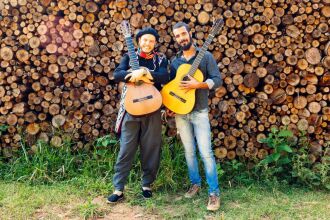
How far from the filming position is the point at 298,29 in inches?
194

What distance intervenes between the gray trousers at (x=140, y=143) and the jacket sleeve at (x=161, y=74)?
1.07 feet

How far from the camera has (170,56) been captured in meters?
5.07

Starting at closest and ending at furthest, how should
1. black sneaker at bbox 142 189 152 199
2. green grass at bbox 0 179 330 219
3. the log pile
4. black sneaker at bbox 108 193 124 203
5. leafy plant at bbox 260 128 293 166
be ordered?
1. green grass at bbox 0 179 330 219
2. black sneaker at bbox 108 193 124 203
3. black sneaker at bbox 142 189 152 199
4. leafy plant at bbox 260 128 293 166
5. the log pile

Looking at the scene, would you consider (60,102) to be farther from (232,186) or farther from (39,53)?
(232,186)

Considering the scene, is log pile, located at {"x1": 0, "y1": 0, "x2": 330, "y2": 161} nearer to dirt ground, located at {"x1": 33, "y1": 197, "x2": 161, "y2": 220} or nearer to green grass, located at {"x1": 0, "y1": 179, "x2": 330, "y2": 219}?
green grass, located at {"x1": 0, "y1": 179, "x2": 330, "y2": 219}

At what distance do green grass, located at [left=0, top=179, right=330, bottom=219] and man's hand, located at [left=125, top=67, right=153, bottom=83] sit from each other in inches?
50.8

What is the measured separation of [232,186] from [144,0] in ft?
8.13

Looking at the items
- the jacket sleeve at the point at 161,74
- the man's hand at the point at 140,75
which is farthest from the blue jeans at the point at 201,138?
the man's hand at the point at 140,75

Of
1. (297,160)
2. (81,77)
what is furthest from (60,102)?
(297,160)

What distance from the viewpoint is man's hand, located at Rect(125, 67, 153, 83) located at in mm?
3996

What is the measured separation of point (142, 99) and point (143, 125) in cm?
31

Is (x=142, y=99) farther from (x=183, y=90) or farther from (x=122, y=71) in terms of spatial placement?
(x=183, y=90)

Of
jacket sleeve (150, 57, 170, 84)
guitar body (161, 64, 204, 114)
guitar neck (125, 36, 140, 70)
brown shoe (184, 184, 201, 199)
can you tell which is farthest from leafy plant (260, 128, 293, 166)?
guitar neck (125, 36, 140, 70)

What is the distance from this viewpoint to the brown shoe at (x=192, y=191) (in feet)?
14.7
